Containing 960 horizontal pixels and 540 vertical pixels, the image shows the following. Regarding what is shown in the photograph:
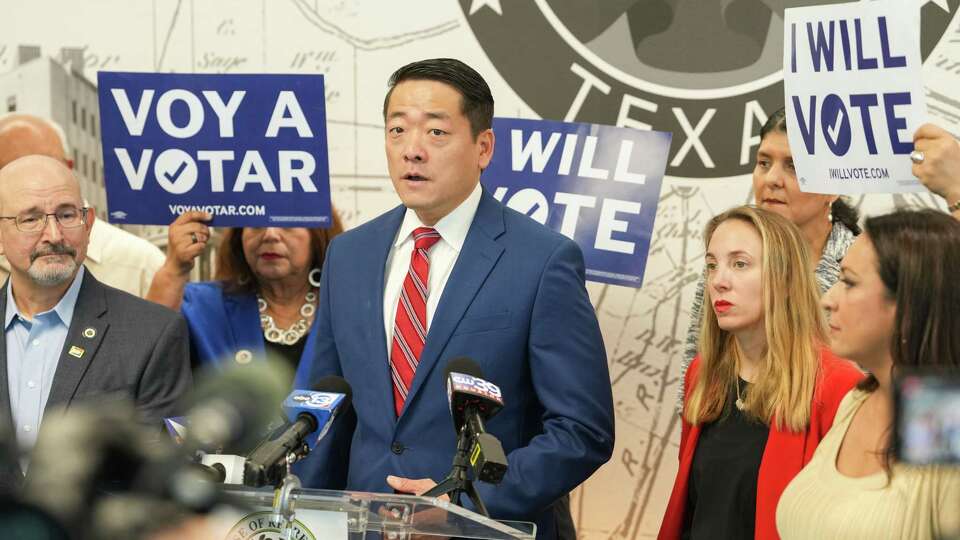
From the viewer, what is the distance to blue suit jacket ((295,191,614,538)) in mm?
3441

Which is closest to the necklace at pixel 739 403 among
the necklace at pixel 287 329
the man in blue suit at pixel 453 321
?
the man in blue suit at pixel 453 321

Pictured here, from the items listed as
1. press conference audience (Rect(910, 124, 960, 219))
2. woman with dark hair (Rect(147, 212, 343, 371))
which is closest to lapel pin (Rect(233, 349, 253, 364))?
woman with dark hair (Rect(147, 212, 343, 371))

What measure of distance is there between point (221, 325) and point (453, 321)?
5.07 feet

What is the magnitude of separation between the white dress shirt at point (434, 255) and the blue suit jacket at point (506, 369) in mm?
47

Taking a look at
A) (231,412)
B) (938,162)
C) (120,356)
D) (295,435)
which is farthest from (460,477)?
(938,162)

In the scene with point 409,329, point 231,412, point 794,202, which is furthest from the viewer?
point 794,202

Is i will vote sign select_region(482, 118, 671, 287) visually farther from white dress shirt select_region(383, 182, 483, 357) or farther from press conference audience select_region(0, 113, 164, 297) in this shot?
press conference audience select_region(0, 113, 164, 297)

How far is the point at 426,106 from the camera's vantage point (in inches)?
144

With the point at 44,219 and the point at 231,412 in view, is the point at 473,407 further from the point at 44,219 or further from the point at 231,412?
the point at 44,219

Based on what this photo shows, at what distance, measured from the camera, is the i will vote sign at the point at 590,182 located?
487cm

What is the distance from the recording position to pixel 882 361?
2.94m

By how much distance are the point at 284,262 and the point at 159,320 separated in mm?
880

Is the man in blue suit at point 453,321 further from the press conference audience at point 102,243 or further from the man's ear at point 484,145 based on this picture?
the press conference audience at point 102,243

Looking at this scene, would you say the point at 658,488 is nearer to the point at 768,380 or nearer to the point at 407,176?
the point at 768,380
